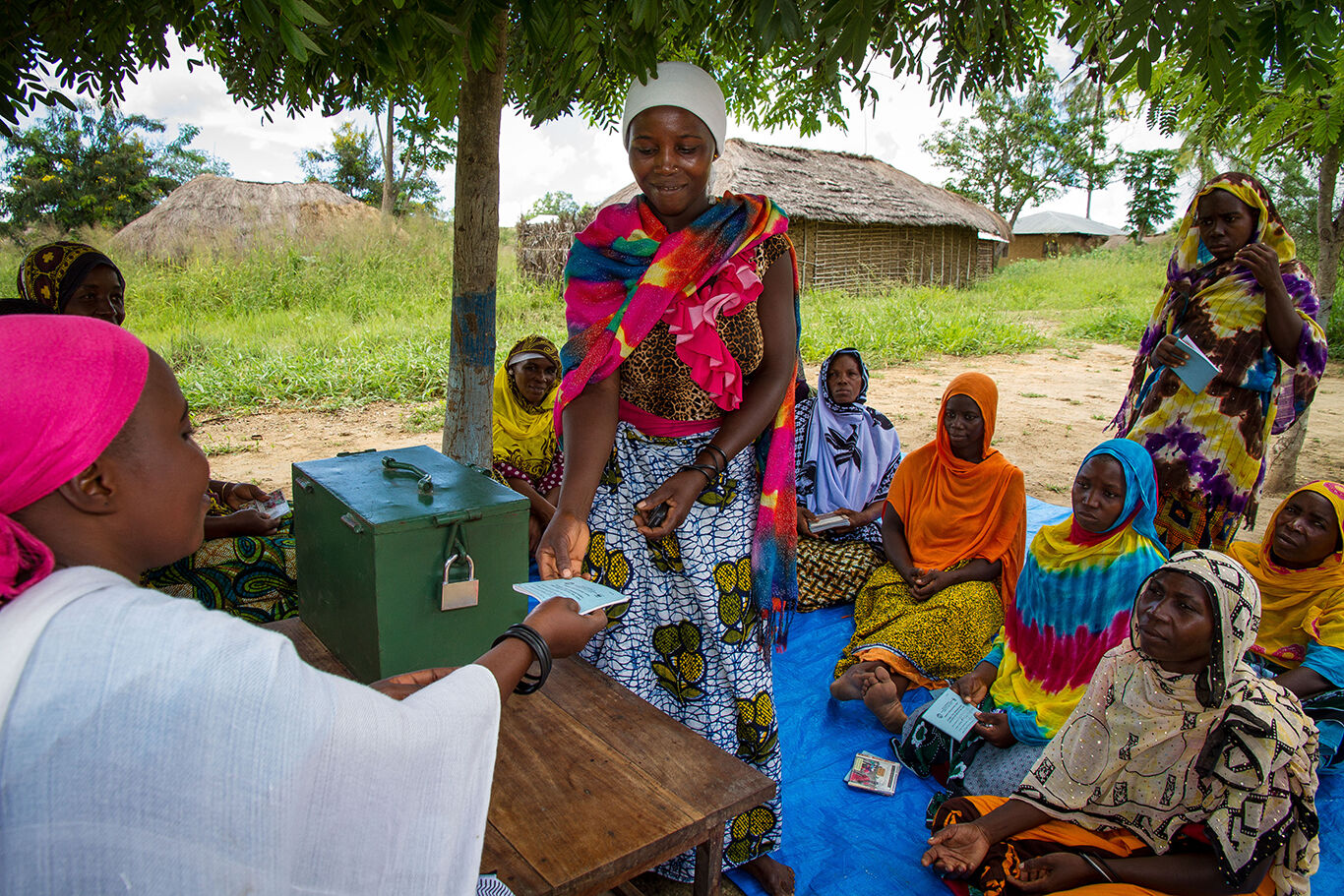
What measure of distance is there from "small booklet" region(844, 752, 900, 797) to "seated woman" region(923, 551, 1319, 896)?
41 cm

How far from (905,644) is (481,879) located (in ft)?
8.06

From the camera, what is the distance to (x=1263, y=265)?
3447mm

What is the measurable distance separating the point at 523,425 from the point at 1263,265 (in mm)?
3449

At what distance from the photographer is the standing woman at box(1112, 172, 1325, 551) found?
3553mm

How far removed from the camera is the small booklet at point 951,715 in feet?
9.24

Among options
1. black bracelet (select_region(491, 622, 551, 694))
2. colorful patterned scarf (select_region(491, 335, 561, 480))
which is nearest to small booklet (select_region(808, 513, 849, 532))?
colorful patterned scarf (select_region(491, 335, 561, 480))

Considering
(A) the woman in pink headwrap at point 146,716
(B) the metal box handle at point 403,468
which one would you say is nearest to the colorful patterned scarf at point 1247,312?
(B) the metal box handle at point 403,468

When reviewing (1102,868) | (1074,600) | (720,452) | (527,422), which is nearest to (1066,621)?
(1074,600)

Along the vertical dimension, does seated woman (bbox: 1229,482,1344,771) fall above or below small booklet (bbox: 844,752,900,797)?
above

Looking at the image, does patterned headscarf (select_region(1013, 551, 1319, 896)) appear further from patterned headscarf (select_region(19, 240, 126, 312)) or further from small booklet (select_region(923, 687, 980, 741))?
patterned headscarf (select_region(19, 240, 126, 312))

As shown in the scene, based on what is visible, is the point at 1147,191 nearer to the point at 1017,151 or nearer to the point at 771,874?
the point at 1017,151

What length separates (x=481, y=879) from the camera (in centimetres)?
142

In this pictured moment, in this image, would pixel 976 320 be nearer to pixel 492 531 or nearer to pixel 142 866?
pixel 492 531

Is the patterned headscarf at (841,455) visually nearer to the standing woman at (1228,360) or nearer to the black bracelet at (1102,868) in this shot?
the standing woman at (1228,360)
